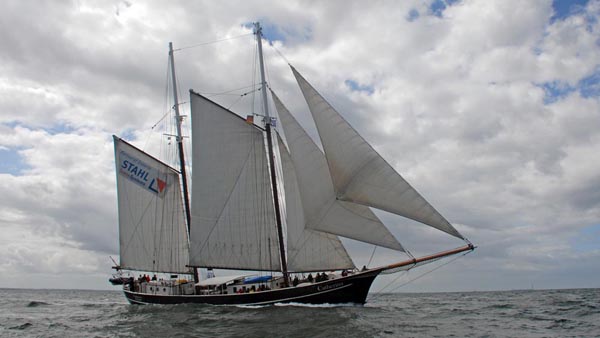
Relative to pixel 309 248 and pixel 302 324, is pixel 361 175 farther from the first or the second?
pixel 302 324

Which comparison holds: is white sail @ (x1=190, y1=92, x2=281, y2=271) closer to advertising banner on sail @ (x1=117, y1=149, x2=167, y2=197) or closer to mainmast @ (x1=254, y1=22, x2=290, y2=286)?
mainmast @ (x1=254, y1=22, x2=290, y2=286)

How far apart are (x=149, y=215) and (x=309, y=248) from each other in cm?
2095

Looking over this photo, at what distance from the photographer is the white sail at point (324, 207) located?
38.6 meters

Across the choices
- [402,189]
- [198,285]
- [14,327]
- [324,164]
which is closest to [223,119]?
[324,164]

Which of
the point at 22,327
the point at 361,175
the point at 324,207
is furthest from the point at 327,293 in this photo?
the point at 22,327

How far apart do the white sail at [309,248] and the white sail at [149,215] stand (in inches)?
636

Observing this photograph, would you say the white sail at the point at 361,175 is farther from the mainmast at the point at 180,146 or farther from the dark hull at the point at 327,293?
the mainmast at the point at 180,146

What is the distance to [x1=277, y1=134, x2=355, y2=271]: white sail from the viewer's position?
42875 millimetres

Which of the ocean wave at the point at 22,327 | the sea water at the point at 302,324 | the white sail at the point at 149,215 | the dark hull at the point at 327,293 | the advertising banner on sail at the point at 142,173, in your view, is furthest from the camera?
the advertising banner on sail at the point at 142,173

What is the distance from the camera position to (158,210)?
183 feet

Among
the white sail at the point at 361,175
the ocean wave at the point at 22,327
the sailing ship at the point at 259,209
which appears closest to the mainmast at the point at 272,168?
the sailing ship at the point at 259,209

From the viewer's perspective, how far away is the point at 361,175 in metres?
36.9

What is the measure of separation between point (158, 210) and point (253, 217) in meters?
14.4

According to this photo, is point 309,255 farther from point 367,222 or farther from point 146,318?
point 146,318
